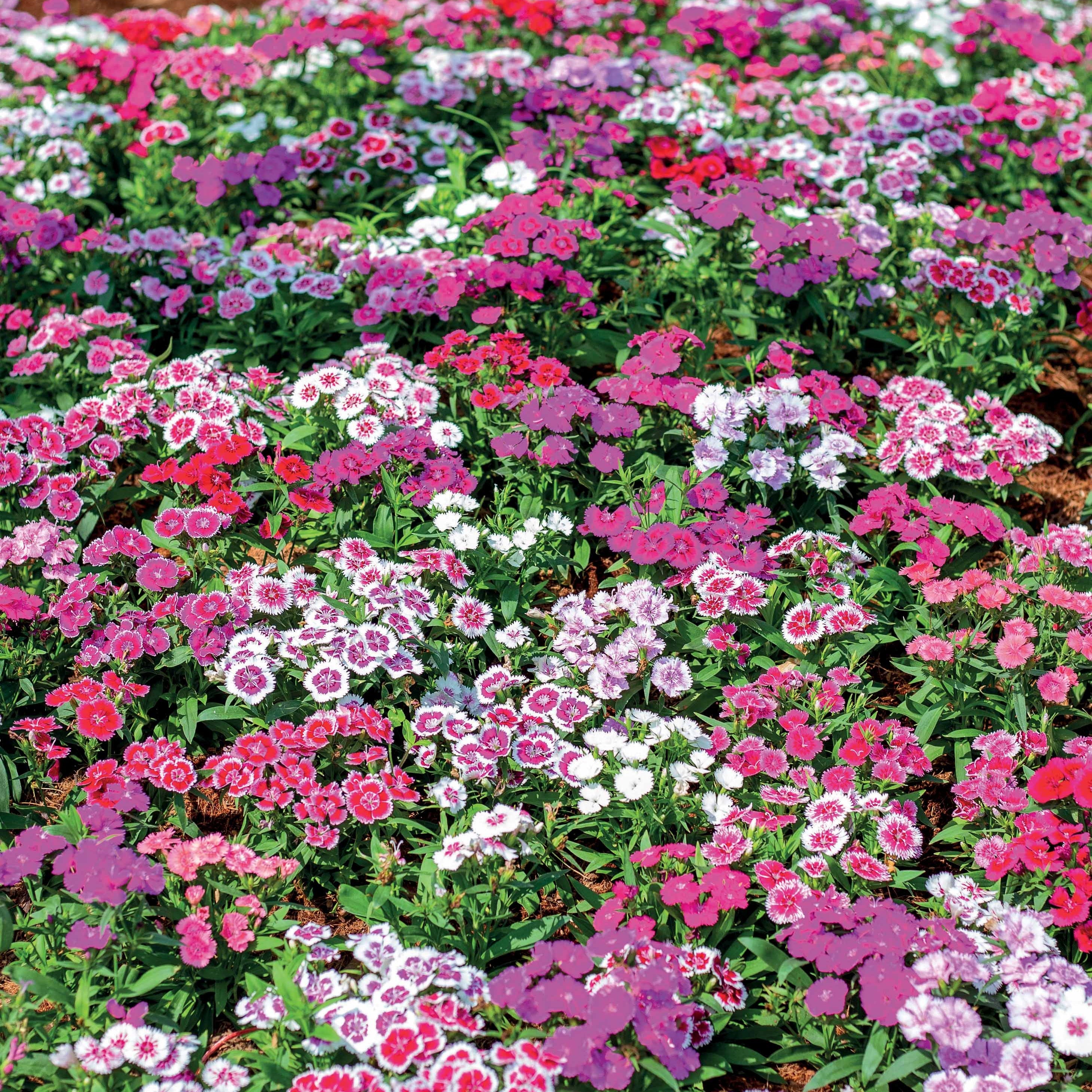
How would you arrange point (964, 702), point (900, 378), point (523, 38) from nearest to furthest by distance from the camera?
1. point (964, 702)
2. point (900, 378)
3. point (523, 38)

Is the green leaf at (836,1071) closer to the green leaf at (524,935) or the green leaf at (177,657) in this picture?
the green leaf at (524,935)

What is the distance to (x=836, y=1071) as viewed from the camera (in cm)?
293

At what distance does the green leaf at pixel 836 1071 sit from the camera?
9.61 feet

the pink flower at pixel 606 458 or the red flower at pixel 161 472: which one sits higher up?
the pink flower at pixel 606 458

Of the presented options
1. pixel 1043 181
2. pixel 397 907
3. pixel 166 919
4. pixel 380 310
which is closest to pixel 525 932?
pixel 397 907

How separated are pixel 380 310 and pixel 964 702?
2807mm

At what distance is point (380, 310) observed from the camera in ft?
15.9

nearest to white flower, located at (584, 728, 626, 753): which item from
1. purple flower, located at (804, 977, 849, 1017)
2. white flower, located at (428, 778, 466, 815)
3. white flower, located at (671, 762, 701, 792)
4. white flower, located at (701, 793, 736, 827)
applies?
white flower, located at (671, 762, 701, 792)

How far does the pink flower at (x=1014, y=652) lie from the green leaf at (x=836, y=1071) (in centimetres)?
131

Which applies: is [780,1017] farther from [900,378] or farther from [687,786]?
[900,378]

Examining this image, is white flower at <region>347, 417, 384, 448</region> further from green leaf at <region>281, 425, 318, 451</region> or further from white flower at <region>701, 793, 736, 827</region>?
white flower at <region>701, 793, 736, 827</region>

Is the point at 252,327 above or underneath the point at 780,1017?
above

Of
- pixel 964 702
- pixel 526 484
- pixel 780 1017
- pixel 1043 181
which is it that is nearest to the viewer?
pixel 780 1017

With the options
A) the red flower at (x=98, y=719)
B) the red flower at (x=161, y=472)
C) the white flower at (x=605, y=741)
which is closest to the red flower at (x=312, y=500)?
the red flower at (x=161, y=472)
